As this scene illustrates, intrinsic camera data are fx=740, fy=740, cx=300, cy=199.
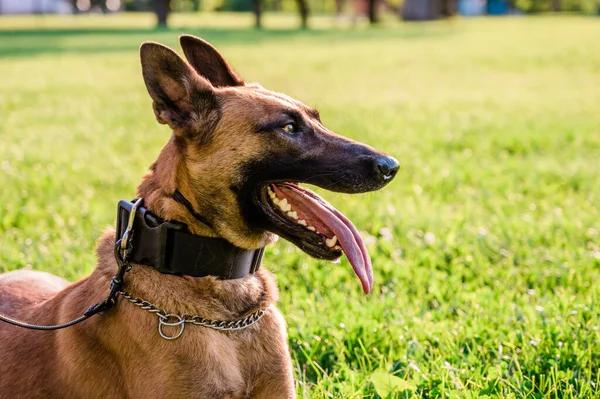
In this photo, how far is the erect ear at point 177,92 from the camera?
3193 millimetres

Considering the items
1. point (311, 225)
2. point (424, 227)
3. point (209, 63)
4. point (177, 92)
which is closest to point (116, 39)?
point (424, 227)

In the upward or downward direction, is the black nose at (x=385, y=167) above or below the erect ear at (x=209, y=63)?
below

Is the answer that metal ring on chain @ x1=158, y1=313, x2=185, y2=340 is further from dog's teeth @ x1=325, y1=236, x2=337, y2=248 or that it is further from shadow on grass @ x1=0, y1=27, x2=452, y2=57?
shadow on grass @ x1=0, y1=27, x2=452, y2=57

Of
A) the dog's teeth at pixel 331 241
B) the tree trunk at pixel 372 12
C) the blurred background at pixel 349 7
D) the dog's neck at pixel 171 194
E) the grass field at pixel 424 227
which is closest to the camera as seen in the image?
the dog's neck at pixel 171 194

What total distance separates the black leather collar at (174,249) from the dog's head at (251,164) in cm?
9

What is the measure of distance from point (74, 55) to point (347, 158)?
25.9 meters

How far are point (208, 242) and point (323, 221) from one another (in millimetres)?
536

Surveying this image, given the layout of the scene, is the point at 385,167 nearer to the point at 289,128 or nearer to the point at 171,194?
the point at 289,128

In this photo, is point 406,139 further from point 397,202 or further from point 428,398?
point 428,398

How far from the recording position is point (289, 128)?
11.0 ft

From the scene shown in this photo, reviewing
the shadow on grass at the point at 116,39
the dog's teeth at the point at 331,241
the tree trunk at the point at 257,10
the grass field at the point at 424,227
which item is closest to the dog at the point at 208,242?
the dog's teeth at the point at 331,241

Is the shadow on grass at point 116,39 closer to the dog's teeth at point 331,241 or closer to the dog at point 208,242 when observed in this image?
the dog at point 208,242

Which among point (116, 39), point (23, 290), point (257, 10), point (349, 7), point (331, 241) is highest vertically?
point (331, 241)

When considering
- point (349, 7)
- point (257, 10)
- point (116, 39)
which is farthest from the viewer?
point (349, 7)
